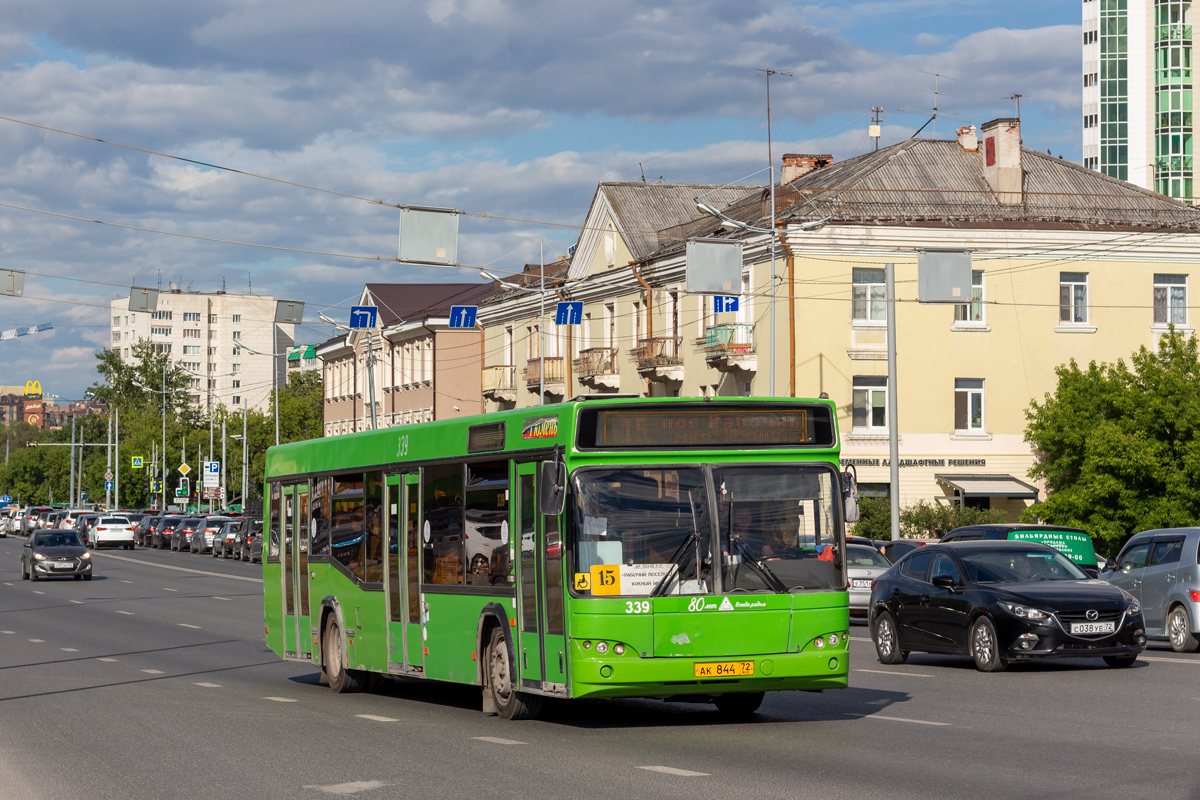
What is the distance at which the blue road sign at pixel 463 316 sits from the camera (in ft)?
167

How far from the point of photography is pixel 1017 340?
5081cm

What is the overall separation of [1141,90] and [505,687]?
368 ft

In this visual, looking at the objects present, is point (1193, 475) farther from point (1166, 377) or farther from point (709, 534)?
point (709, 534)

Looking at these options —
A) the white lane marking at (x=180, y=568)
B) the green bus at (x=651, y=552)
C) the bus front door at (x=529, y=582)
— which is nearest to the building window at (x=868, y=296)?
the white lane marking at (x=180, y=568)

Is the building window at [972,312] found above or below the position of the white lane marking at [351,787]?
above

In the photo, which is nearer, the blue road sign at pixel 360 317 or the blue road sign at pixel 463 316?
the blue road sign at pixel 360 317

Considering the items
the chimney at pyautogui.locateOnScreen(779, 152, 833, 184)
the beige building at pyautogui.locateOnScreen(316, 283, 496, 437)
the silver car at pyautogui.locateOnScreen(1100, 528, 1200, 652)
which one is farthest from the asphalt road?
the beige building at pyautogui.locateOnScreen(316, 283, 496, 437)

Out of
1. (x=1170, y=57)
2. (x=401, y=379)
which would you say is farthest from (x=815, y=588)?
(x=1170, y=57)

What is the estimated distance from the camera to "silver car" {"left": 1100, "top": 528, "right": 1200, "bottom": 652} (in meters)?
20.6

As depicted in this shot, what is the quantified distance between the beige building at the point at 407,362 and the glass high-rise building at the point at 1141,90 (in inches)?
2081

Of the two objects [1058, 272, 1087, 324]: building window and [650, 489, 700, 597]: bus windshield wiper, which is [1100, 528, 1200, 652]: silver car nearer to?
[650, 489, 700, 597]: bus windshield wiper

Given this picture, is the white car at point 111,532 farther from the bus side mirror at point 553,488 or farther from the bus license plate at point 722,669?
the bus license plate at point 722,669

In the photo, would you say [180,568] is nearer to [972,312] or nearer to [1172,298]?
[972,312]

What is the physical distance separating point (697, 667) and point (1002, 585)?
7016 millimetres
